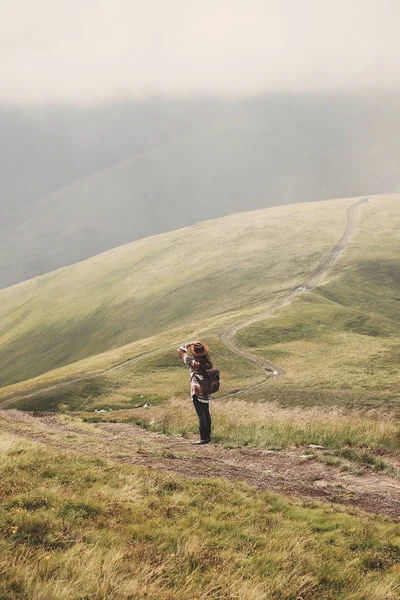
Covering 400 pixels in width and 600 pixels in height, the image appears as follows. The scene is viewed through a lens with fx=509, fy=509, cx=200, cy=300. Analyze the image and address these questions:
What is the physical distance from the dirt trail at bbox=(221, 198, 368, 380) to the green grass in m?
46.6

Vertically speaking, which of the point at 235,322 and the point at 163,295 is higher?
the point at 163,295

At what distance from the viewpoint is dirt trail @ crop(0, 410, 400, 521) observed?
15.2 m

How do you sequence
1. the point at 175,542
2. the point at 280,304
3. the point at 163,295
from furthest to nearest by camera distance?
the point at 163,295 → the point at 280,304 → the point at 175,542

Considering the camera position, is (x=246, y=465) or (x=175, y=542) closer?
(x=175, y=542)

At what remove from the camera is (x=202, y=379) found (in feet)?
74.8

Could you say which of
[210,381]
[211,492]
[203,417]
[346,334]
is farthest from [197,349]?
[346,334]

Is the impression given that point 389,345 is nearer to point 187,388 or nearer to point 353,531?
point 187,388

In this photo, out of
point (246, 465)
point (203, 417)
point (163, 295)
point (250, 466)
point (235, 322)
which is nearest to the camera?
point (250, 466)

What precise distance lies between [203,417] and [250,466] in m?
4.71

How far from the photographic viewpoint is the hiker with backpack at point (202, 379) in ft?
74.6

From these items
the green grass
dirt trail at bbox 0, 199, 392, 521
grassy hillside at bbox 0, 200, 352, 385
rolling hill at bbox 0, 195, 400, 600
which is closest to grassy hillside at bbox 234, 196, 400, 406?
rolling hill at bbox 0, 195, 400, 600

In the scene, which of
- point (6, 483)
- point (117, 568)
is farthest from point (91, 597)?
point (6, 483)

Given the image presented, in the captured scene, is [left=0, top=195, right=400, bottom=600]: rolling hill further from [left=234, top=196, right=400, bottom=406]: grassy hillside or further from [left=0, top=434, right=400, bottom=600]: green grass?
[left=234, top=196, right=400, bottom=406]: grassy hillside

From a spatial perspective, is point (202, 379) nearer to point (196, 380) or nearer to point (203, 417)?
point (196, 380)
